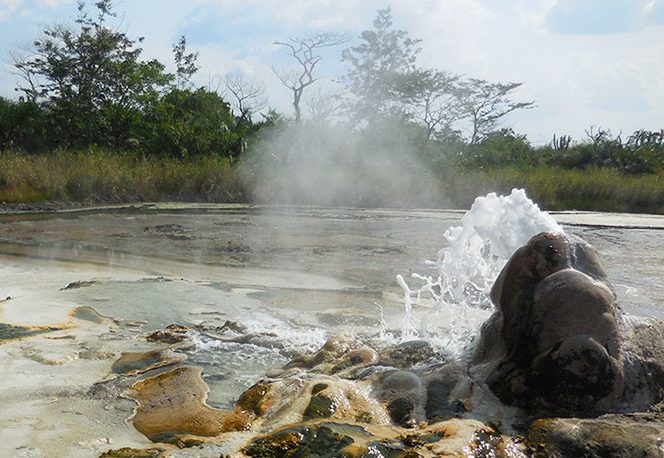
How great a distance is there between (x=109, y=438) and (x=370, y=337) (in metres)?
2.10

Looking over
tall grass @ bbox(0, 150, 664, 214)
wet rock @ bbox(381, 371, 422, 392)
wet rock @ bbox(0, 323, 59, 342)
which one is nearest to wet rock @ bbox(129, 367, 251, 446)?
wet rock @ bbox(381, 371, 422, 392)

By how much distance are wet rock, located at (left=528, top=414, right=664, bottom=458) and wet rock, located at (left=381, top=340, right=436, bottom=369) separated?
3.18 feet

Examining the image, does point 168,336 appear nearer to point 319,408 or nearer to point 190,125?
point 319,408

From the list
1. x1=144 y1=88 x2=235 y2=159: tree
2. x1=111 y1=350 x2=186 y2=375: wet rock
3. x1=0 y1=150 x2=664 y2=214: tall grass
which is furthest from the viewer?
x1=144 y1=88 x2=235 y2=159: tree

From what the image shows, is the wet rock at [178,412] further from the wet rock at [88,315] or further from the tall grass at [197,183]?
the tall grass at [197,183]

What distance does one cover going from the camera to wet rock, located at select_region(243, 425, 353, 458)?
2.45 meters

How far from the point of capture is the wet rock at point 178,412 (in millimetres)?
2775

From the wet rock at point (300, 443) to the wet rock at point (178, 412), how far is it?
255 mm

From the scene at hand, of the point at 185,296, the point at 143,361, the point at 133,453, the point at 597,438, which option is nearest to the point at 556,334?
the point at 597,438

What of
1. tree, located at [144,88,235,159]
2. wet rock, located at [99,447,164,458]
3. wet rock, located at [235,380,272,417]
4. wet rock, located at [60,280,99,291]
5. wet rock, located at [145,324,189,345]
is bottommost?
wet rock, located at [145,324,189,345]

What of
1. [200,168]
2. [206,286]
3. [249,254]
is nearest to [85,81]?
[200,168]

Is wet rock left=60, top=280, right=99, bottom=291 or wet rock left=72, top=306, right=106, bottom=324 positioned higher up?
wet rock left=60, top=280, right=99, bottom=291

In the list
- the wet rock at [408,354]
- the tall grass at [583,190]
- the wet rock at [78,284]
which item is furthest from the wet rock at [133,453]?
the tall grass at [583,190]

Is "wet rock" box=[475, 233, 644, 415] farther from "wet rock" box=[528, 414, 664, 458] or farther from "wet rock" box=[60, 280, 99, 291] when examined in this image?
"wet rock" box=[60, 280, 99, 291]
